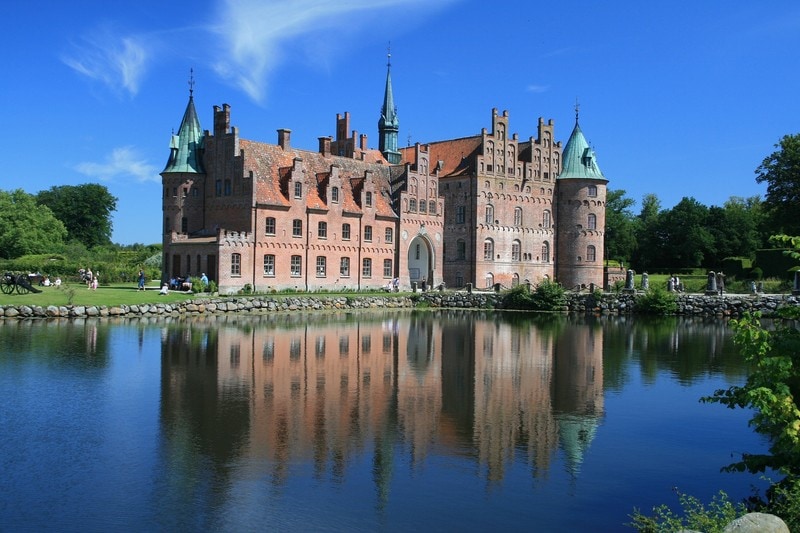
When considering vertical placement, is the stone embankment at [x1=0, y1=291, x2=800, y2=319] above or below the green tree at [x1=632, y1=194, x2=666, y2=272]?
below

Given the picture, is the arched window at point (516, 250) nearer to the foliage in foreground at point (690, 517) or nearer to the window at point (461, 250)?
the window at point (461, 250)

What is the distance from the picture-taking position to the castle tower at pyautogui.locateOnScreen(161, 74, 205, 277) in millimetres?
51875

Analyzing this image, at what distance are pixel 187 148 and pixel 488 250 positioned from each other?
81.4 feet

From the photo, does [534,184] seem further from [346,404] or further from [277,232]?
[346,404]

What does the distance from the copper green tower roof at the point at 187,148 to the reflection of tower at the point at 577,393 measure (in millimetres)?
30041

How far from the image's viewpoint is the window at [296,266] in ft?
168

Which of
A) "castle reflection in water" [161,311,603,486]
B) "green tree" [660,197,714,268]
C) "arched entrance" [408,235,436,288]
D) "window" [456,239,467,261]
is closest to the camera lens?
"castle reflection in water" [161,311,603,486]

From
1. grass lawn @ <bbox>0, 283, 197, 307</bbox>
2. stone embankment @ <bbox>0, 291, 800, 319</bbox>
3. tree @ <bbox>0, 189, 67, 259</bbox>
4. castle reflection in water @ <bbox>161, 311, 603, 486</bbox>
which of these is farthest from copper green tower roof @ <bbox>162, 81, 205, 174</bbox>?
tree @ <bbox>0, 189, 67, 259</bbox>

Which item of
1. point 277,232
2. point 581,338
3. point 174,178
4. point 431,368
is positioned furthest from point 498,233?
point 431,368

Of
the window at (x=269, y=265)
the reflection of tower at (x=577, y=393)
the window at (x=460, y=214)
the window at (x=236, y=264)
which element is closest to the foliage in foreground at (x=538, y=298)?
the window at (x=460, y=214)

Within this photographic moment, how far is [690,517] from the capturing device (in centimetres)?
983

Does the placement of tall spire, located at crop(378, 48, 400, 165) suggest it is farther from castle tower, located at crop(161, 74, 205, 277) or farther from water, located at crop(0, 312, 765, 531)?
water, located at crop(0, 312, 765, 531)

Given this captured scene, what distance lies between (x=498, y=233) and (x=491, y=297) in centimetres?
1216

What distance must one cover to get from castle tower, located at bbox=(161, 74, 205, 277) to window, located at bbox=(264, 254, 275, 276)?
5.98m
